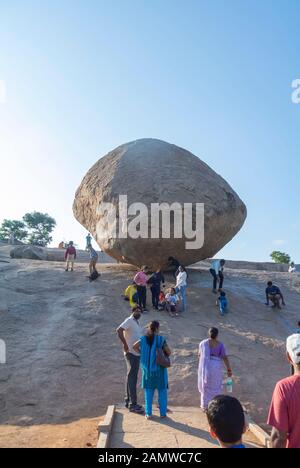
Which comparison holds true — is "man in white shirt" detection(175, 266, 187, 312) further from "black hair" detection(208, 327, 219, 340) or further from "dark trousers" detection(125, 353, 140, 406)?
"black hair" detection(208, 327, 219, 340)

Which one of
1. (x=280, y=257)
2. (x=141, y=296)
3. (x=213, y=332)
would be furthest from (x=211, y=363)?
(x=280, y=257)

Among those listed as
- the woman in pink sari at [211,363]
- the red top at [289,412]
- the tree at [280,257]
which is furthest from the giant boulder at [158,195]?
the tree at [280,257]

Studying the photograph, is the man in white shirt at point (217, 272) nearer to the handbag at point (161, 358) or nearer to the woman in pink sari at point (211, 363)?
the woman in pink sari at point (211, 363)

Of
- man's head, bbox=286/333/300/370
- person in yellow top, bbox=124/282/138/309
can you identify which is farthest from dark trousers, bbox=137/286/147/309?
man's head, bbox=286/333/300/370

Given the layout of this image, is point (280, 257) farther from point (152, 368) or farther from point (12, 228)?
point (152, 368)

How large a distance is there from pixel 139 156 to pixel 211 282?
17.1 ft

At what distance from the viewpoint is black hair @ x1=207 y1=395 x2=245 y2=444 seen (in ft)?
7.88

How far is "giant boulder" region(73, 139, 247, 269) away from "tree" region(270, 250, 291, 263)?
103 ft

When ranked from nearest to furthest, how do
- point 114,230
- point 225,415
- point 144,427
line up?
1. point 225,415
2. point 144,427
3. point 114,230

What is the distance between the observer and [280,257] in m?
45.1

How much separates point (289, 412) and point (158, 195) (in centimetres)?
1118
